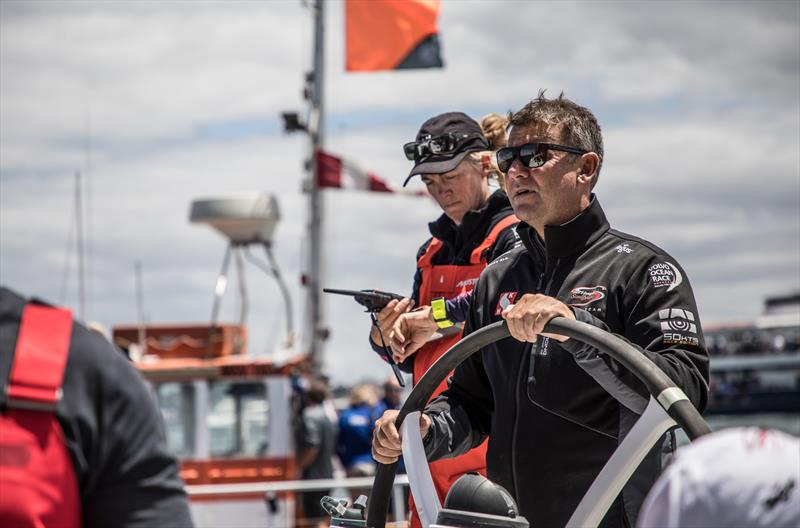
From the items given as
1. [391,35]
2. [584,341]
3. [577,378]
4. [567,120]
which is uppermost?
[391,35]

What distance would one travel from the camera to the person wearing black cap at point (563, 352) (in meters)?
2.49

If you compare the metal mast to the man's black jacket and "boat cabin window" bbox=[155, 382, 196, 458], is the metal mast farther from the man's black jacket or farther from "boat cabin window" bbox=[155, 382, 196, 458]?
the man's black jacket

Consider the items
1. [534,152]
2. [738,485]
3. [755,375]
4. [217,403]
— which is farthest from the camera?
[755,375]

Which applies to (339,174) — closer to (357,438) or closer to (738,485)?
(357,438)

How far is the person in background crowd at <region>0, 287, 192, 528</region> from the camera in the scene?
145cm

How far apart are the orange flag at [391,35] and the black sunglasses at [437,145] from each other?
7.99 m

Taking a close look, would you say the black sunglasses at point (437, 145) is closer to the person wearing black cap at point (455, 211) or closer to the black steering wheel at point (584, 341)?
the person wearing black cap at point (455, 211)

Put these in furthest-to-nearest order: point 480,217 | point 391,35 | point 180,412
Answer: point 180,412, point 391,35, point 480,217

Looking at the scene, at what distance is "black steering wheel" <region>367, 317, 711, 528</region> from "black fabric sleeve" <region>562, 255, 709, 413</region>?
21 centimetres

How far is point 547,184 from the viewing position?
2768 mm

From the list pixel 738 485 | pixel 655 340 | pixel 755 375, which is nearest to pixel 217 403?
pixel 655 340

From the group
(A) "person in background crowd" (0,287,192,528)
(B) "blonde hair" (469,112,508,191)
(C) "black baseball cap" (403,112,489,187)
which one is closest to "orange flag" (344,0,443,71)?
(B) "blonde hair" (469,112,508,191)

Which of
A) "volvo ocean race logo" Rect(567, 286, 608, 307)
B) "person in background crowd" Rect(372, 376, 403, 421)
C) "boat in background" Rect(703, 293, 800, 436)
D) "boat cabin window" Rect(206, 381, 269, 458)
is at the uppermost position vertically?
"volvo ocean race logo" Rect(567, 286, 608, 307)

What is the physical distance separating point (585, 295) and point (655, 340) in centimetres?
21
